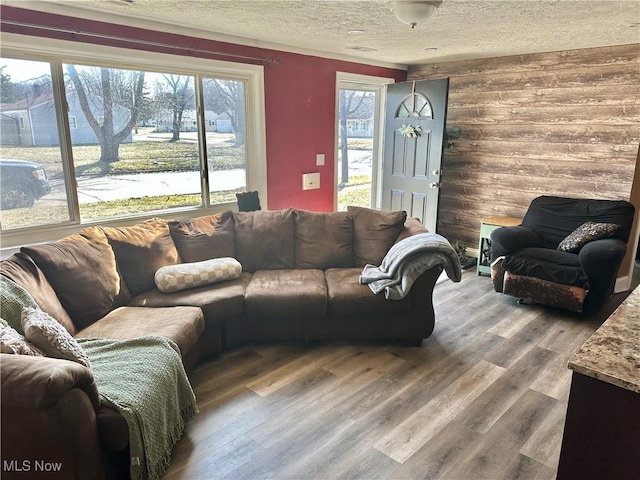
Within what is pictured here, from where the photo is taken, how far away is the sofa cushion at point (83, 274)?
233cm

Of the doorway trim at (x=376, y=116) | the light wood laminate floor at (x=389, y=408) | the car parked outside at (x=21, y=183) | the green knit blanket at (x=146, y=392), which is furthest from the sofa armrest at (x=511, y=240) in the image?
the car parked outside at (x=21, y=183)

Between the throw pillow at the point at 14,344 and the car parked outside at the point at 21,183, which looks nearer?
the throw pillow at the point at 14,344

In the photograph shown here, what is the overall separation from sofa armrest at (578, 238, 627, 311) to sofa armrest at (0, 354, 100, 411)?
3509 mm

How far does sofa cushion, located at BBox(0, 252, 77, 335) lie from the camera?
6.93ft

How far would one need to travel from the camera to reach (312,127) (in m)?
4.29

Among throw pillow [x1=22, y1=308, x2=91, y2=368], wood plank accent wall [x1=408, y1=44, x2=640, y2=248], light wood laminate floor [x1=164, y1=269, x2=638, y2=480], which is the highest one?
wood plank accent wall [x1=408, y1=44, x2=640, y2=248]

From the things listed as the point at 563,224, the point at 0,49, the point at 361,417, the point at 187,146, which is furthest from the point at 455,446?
the point at 0,49

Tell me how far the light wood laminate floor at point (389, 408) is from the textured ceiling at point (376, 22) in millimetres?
2193

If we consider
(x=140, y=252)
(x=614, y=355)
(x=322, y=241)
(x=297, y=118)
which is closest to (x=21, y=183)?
(x=140, y=252)

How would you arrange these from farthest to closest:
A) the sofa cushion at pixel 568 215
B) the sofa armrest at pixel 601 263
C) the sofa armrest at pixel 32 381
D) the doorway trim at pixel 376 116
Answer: the doorway trim at pixel 376 116 → the sofa cushion at pixel 568 215 → the sofa armrest at pixel 601 263 → the sofa armrest at pixel 32 381

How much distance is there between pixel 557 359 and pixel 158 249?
283 centimetres

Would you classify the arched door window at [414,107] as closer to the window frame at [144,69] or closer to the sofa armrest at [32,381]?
the window frame at [144,69]

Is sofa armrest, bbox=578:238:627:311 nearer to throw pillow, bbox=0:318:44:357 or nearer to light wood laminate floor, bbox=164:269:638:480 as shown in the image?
light wood laminate floor, bbox=164:269:638:480

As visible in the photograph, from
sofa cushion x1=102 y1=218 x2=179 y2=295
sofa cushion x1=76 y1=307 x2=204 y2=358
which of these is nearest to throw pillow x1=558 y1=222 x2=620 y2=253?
sofa cushion x1=76 y1=307 x2=204 y2=358
